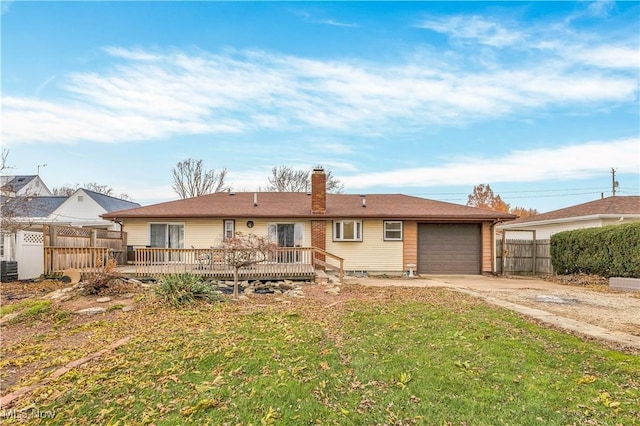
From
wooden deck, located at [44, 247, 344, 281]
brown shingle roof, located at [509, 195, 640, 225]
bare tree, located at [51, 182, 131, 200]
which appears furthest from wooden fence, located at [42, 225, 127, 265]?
bare tree, located at [51, 182, 131, 200]

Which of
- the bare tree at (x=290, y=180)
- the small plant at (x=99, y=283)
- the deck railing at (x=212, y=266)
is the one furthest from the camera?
the bare tree at (x=290, y=180)

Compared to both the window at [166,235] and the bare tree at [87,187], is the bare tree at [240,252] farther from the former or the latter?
the bare tree at [87,187]

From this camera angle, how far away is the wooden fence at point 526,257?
1703 centimetres

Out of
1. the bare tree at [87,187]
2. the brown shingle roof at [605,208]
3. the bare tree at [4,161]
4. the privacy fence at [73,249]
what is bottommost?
the privacy fence at [73,249]

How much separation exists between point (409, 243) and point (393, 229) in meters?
0.90

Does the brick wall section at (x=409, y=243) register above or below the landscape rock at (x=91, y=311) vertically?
above

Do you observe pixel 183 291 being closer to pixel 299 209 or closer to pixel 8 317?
pixel 8 317

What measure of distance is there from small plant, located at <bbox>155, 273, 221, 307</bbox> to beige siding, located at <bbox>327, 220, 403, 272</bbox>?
756cm

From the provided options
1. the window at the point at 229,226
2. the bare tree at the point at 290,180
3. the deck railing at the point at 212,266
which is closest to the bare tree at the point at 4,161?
the deck railing at the point at 212,266

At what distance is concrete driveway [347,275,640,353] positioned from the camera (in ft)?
18.8

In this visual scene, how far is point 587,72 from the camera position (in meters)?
13.3

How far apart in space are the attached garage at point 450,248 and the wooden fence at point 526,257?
1769mm

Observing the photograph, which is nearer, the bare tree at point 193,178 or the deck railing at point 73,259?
the deck railing at point 73,259

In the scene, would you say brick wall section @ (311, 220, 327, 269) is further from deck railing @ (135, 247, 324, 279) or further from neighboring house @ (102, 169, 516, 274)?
deck railing @ (135, 247, 324, 279)
